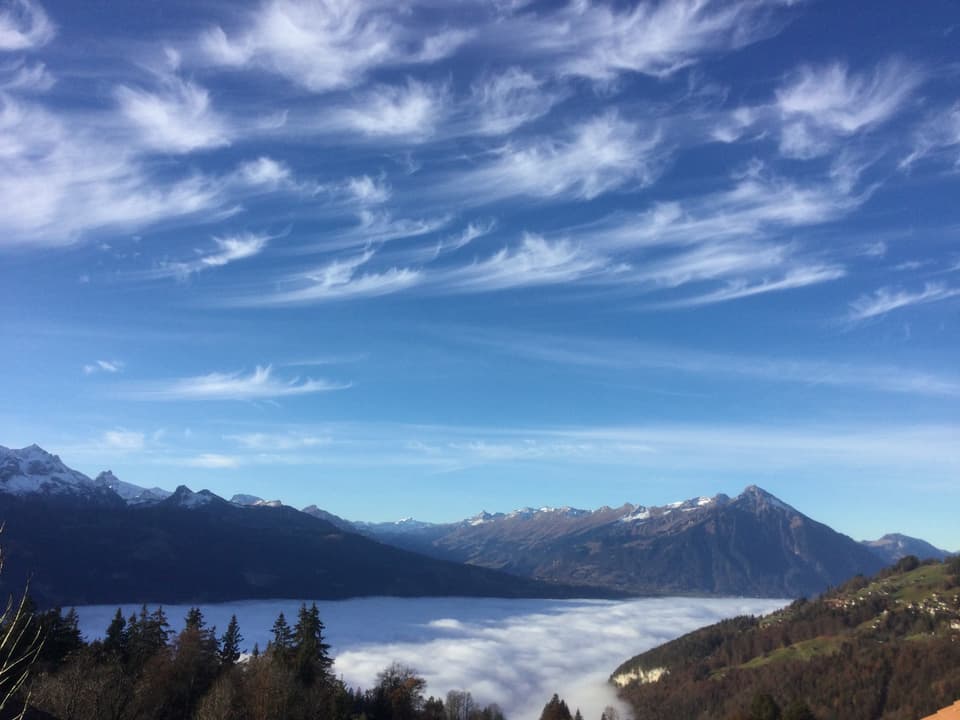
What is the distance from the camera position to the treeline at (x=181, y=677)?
203ft

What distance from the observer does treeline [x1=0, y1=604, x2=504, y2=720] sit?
62.0 m

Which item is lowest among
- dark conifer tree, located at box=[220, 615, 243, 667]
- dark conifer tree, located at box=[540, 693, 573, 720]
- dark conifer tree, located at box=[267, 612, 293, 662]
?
dark conifer tree, located at box=[540, 693, 573, 720]

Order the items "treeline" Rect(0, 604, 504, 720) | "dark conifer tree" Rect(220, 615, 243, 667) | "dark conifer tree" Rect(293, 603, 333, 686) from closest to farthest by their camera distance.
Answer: "treeline" Rect(0, 604, 504, 720) → "dark conifer tree" Rect(293, 603, 333, 686) → "dark conifer tree" Rect(220, 615, 243, 667)

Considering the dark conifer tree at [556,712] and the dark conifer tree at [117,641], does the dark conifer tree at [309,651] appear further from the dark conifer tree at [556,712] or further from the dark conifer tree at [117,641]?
the dark conifer tree at [556,712]

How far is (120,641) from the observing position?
90.4 m

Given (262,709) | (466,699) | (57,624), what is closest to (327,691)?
(262,709)

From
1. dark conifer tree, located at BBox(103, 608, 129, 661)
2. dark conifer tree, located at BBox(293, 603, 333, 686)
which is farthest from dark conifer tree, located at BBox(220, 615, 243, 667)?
dark conifer tree, located at BBox(103, 608, 129, 661)

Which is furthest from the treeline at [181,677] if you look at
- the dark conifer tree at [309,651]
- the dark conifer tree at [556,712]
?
the dark conifer tree at [556,712]

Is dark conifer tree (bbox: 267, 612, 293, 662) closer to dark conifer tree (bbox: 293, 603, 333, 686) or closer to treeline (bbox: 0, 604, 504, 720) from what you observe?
treeline (bbox: 0, 604, 504, 720)

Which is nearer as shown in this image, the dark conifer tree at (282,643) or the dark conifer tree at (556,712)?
the dark conifer tree at (282,643)

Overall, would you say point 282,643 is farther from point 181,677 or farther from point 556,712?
point 556,712

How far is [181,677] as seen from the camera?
80.6 meters

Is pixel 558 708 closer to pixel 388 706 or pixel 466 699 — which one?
pixel 466 699

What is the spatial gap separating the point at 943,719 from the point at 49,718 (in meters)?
62.4
